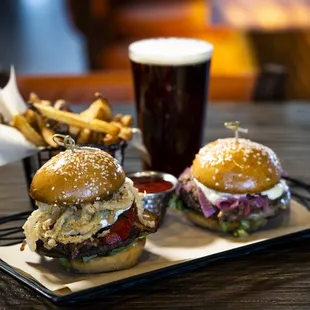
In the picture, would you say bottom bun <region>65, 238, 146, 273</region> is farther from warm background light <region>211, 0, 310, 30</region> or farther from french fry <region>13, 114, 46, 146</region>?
warm background light <region>211, 0, 310, 30</region>

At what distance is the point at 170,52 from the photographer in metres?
2.29

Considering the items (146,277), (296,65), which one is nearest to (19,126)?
(146,277)

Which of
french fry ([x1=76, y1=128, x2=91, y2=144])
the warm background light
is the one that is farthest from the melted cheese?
the warm background light

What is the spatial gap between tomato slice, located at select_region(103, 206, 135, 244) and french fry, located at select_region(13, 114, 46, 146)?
49 cm

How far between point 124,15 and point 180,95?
4.27 metres

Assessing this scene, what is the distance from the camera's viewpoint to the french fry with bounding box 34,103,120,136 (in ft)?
6.44

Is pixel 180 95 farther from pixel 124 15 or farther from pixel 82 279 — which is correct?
pixel 124 15

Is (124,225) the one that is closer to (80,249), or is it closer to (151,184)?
(80,249)

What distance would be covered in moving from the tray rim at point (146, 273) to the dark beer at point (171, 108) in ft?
1.89

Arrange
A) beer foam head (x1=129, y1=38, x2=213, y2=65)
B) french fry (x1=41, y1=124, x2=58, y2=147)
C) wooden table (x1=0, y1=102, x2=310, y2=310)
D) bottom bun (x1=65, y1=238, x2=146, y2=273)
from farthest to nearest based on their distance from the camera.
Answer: beer foam head (x1=129, y1=38, x2=213, y2=65)
french fry (x1=41, y1=124, x2=58, y2=147)
bottom bun (x1=65, y1=238, x2=146, y2=273)
wooden table (x1=0, y1=102, x2=310, y2=310)

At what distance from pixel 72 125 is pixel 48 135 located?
76 mm

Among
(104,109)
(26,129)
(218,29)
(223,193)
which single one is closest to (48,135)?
(26,129)

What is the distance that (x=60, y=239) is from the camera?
155 cm

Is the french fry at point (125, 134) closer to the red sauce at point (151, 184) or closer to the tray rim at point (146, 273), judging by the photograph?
the red sauce at point (151, 184)
